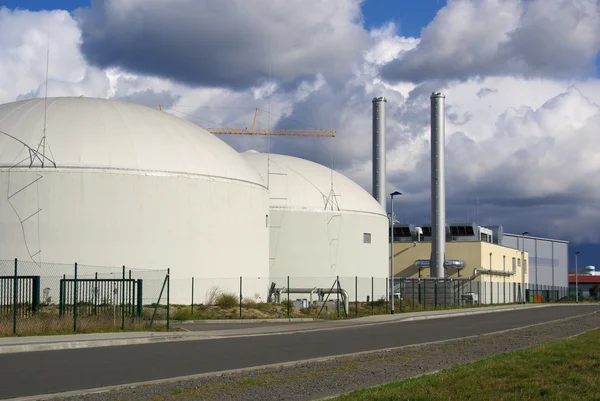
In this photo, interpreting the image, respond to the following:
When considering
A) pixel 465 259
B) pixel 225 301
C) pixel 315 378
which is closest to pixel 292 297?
→ pixel 225 301

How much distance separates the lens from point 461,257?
274 ft

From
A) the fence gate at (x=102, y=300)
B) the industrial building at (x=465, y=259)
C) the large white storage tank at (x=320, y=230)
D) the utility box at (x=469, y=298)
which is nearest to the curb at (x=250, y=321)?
the fence gate at (x=102, y=300)

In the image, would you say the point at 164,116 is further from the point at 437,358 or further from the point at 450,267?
the point at 450,267

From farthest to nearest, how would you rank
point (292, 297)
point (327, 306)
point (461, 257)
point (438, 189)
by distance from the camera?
point (461, 257) → point (438, 189) → point (292, 297) → point (327, 306)

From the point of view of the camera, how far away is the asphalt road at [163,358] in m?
14.1

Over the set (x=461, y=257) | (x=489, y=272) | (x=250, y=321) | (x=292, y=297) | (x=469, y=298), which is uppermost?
(x=461, y=257)

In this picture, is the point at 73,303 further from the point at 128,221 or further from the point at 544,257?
the point at 544,257

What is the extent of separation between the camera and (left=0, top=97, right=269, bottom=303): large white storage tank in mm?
38688

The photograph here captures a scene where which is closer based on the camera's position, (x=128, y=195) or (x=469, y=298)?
(x=128, y=195)

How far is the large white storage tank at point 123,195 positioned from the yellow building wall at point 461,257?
136ft

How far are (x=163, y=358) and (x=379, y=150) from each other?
65513mm

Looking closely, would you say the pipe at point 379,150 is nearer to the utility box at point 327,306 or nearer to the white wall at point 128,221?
the utility box at point 327,306

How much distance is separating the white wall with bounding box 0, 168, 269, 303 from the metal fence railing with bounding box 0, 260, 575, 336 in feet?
1.60

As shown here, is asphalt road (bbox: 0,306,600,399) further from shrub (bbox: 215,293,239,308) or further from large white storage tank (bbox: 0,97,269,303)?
large white storage tank (bbox: 0,97,269,303)
